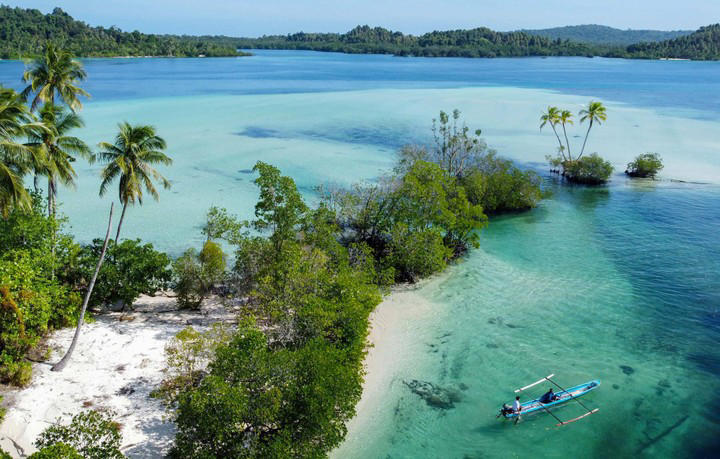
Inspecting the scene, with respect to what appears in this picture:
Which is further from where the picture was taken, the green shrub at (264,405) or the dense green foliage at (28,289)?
the dense green foliage at (28,289)

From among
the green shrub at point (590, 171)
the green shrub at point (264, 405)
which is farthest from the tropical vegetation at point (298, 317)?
the green shrub at point (590, 171)

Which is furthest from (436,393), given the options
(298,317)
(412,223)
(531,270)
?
(531,270)

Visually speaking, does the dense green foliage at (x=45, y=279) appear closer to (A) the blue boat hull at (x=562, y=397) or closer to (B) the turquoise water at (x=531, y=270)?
(B) the turquoise water at (x=531, y=270)

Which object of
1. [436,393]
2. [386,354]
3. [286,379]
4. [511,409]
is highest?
[286,379]

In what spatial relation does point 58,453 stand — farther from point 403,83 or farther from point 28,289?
point 403,83

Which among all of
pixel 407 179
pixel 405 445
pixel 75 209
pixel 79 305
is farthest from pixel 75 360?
pixel 75 209

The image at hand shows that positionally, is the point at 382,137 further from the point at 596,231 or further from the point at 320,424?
the point at 320,424
